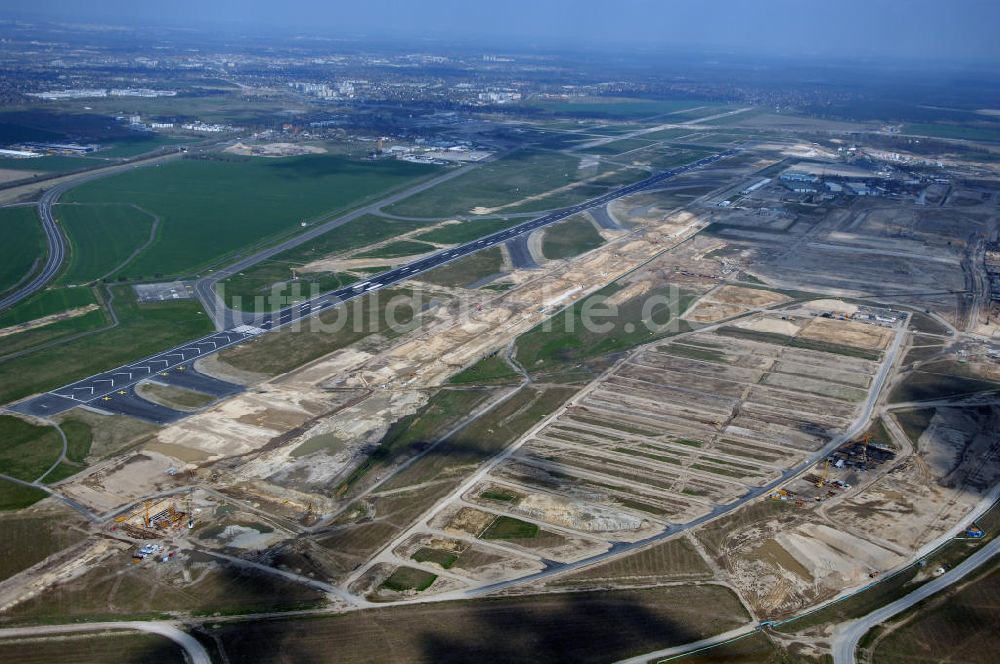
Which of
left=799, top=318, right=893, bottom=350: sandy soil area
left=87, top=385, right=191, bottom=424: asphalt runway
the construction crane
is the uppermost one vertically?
left=799, top=318, right=893, bottom=350: sandy soil area

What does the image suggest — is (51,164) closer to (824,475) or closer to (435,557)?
(435,557)

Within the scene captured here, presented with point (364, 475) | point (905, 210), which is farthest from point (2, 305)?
point (905, 210)

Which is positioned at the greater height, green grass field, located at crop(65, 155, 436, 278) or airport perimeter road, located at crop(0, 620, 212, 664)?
green grass field, located at crop(65, 155, 436, 278)

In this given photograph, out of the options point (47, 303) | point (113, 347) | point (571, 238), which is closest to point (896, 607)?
point (113, 347)

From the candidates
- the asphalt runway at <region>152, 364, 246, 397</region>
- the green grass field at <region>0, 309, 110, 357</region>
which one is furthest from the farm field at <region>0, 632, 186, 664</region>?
the green grass field at <region>0, 309, 110, 357</region>

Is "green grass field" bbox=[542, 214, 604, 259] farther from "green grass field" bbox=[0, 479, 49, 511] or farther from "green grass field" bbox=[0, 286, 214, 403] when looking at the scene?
"green grass field" bbox=[0, 479, 49, 511]

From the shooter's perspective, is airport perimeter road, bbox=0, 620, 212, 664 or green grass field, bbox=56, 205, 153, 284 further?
green grass field, bbox=56, 205, 153, 284
